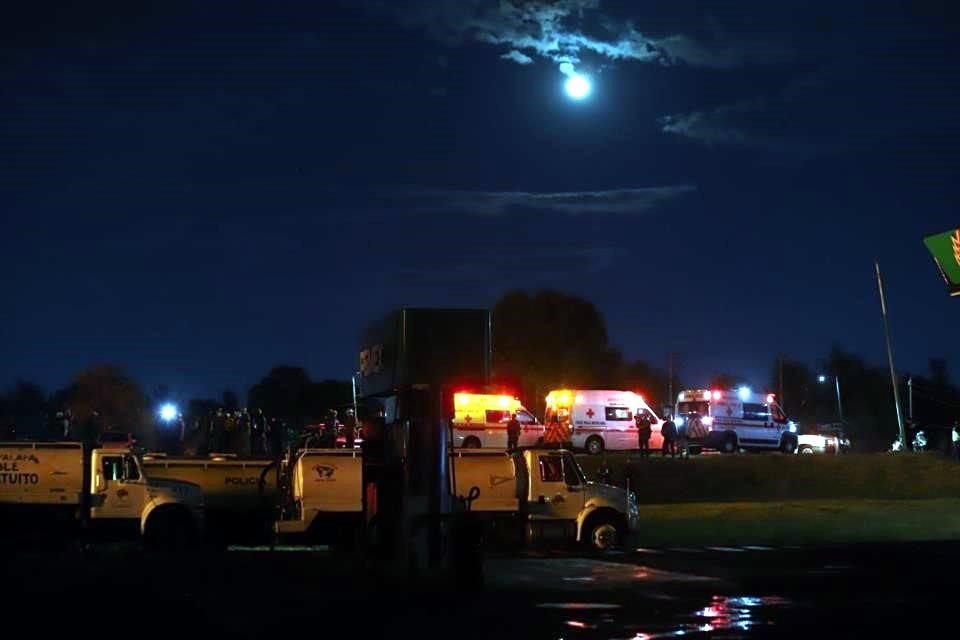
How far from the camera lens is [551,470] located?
25500 mm

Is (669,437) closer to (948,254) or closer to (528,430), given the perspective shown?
(528,430)

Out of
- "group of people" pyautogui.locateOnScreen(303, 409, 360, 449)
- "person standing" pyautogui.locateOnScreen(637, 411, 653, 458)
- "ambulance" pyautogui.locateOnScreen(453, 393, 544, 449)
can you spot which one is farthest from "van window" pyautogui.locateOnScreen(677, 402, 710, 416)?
"group of people" pyautogui.locateOnScreen(303, 409, 360, 449)

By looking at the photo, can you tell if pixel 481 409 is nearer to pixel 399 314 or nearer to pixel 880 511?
pixel 880 511

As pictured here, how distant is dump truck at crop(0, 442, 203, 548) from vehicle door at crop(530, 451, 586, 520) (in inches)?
300

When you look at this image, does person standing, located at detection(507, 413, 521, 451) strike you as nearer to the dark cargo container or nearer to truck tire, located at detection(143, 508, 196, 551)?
truck tire, located at detection(143, 508, 196, 551)

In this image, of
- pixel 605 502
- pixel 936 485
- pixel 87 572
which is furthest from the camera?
pixel 936 485

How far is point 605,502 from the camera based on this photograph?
25375mm

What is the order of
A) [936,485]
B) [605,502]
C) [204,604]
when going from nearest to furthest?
1. [204,604]
2. [605,502]
3. [936,485]

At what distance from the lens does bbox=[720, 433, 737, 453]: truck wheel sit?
4416cm

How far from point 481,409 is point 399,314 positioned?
21150 millimetres

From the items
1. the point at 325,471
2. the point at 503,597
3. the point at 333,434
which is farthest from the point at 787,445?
the point at 503,597

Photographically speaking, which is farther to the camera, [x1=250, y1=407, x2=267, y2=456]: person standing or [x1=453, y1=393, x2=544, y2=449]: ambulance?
[x1=453, y1=393, x2=544, y2=449]: ambulance

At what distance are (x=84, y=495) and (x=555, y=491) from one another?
35.1ft

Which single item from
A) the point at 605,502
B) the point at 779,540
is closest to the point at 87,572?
the point at 605,502
